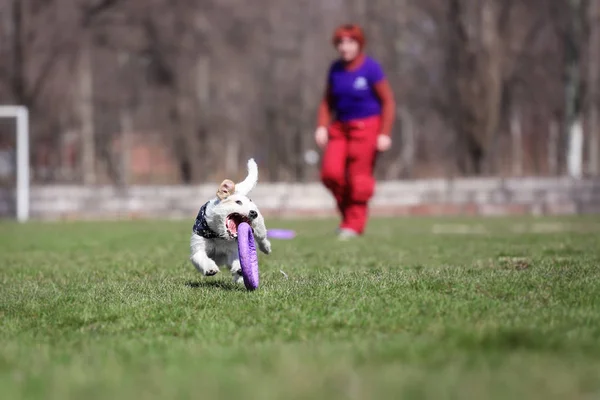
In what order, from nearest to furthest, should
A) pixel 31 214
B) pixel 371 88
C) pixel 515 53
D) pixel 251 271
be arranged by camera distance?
1. pixel 251 271
2. pixel 371 88
3. pixel 31 214
4. pixel 515 53

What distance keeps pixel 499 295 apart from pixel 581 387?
2.35 metres

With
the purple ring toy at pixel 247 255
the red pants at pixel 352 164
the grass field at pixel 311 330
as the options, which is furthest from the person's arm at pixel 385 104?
the purple ring toy at pixel 247 255

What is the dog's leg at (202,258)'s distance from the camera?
603 centimetres

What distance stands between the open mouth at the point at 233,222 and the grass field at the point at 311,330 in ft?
1.14

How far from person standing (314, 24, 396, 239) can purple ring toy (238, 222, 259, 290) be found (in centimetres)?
600

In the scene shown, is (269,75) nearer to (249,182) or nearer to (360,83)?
(360,83)

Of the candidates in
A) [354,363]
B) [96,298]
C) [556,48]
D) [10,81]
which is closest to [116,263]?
[96,298]

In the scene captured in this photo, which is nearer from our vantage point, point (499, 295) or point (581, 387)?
point (581, 387)

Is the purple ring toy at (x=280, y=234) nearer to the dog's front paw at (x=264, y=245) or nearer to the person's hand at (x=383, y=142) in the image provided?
the person's hand at (x=383, y=142)

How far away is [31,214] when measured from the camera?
21.8m

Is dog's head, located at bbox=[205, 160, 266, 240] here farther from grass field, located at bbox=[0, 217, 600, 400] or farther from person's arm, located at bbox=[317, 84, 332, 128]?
person's arm, located at bbox=[317, 84, 332, 128]

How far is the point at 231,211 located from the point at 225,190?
13cm

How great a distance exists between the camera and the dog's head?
586 cm

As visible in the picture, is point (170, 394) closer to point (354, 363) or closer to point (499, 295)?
point (354, 363)
